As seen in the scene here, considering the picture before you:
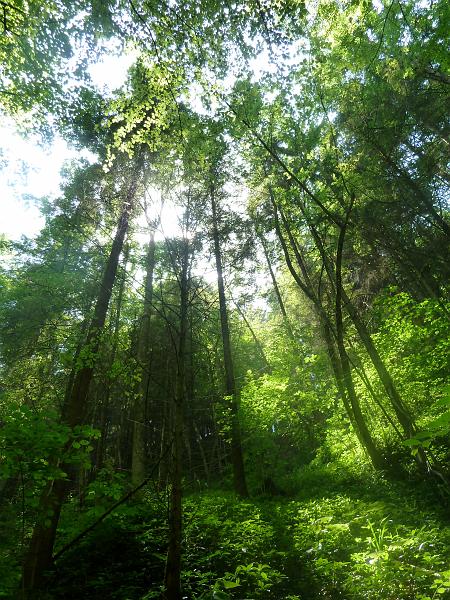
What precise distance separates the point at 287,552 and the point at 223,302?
837cm

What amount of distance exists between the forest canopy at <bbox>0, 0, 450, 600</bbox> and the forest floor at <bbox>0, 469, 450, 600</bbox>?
4 centimetres

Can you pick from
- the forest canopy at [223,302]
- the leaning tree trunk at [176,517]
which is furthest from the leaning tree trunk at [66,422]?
the leaning tree trunk at [176,517]

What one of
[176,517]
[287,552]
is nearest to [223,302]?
[287,552]

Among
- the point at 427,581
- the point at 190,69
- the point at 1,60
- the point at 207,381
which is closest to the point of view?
the point at 427,581

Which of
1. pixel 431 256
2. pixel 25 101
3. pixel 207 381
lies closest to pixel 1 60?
pixel 25 101

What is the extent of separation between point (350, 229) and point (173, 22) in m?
8.50

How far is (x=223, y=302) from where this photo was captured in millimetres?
13070

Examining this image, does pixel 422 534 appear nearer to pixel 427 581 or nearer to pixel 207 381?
pixel 427 581

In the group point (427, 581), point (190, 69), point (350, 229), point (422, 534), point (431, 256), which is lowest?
point (427, 581)

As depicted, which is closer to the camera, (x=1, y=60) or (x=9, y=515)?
(x=1, y=60)

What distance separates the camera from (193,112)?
5.20 meters

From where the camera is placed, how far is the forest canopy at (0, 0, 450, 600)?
13.8ft

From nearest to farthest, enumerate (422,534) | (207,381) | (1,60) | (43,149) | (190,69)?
(190,69)
(422,534)
(1,60)
(43,149)
(207,381)

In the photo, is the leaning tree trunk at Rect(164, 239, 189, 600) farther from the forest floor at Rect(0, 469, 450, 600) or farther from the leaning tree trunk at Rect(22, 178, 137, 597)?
the leaning tree trunk at Rect(22, 178, 137, 597)
